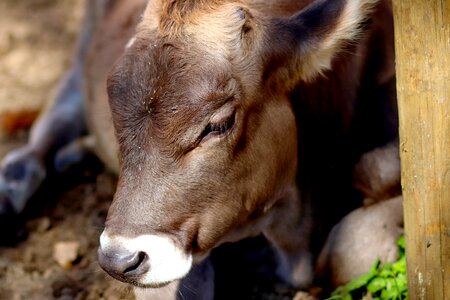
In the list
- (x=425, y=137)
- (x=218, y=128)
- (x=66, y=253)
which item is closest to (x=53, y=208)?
(x=66, y=253)

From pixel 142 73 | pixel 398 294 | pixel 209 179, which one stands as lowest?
pixel 398 294

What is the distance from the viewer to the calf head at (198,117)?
3727 millimetres

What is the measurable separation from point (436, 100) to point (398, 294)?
123 cm

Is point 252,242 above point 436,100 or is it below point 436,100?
below

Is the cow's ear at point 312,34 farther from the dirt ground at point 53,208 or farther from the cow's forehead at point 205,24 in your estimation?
the dirt ground at point 53,208

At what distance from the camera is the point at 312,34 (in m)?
3.98

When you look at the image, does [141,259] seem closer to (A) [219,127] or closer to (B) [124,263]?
(B) [124,263]

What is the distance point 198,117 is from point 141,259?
2.01ft

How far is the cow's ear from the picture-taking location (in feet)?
12.9

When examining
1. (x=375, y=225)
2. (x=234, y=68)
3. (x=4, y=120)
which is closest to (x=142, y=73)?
(x=234, y=68)

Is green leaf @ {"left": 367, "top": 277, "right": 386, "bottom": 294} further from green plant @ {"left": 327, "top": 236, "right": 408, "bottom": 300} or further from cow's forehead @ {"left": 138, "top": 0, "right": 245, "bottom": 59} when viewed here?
cow's forehead @ {"left": 138, "top": 0, "right": 245, "bottom": 59}

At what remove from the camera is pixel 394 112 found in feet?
16.5

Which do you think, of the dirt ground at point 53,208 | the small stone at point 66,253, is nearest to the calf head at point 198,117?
the dirt ground at point 53,208

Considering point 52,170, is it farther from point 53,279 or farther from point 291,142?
point 291,142
